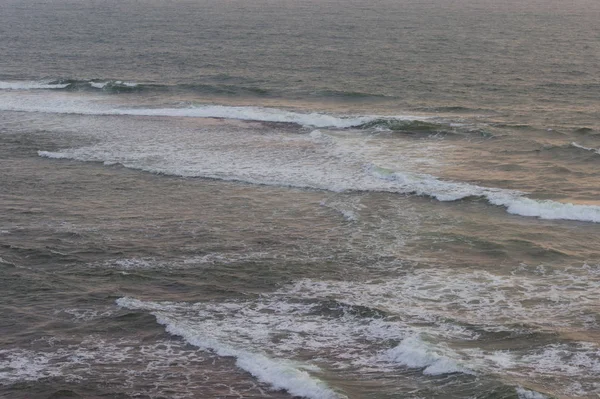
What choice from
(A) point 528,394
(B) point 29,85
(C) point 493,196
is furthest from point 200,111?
(A) point 528,394

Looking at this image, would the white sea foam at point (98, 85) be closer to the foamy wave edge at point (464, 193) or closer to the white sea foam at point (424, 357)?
the foamy wave edge at point (464, 193)

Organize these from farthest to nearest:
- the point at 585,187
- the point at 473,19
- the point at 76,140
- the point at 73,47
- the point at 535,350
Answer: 1. the point at 473,19
2. the point at 73,47
3. the point at 76,140
4. the point at 585,187
5. the point at 535,350

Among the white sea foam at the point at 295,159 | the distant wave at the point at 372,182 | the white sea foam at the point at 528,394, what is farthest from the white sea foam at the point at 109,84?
the white sea foam at the point at 528,394

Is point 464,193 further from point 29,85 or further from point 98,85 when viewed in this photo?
point 29,85

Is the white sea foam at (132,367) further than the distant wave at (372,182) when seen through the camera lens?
No

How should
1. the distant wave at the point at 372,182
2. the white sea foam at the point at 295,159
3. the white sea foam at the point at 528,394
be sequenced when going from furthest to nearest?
the white sea foam at the point at 295,159 → the distant wave at the point at 372,182 → the white sea foam at the point at 528,394

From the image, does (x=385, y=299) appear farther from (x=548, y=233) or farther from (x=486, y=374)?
(x=548, y=233)

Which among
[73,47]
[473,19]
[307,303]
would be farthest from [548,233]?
[473,19]
